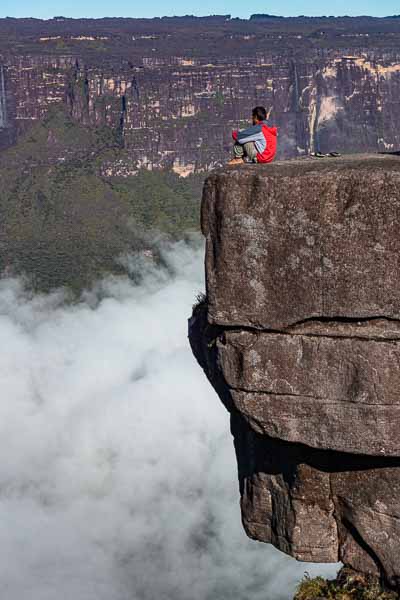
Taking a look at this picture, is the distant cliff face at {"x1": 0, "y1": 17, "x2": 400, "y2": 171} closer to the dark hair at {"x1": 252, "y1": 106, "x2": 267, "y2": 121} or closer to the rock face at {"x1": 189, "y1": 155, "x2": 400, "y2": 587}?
the dark hair at {"x1": 252, "y1": 106, "x2": 267, "y2": 121}

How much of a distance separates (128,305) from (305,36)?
41476mm

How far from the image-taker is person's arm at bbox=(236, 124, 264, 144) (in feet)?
31.2

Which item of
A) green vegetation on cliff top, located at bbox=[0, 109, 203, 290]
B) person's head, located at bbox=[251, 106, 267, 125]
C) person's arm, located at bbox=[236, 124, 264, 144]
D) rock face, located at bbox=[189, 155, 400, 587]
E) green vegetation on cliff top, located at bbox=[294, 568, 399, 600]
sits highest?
person's head, located at bbox=[251, 106, 267, 125]

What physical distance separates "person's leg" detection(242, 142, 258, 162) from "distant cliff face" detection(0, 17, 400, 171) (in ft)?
328

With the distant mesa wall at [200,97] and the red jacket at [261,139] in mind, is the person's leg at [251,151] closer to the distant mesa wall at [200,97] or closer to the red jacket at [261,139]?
the red jacket at [261,139]

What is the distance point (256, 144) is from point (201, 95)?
101631 millimetres

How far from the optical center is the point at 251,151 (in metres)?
9.51

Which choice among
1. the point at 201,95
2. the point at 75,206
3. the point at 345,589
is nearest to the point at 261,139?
the point at 345,589

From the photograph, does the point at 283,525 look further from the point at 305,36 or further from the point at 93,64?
the point at 305,36

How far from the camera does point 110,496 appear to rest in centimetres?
8181

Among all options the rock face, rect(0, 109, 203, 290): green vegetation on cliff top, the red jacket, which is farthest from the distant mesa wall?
the rock face

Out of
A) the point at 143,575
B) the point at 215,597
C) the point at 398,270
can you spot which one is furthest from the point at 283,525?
the point at 143,575

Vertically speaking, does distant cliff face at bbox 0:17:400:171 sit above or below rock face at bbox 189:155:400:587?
below

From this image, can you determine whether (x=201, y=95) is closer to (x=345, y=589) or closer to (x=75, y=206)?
(x=75, y=206)
